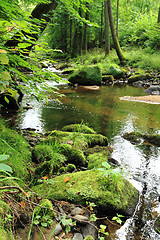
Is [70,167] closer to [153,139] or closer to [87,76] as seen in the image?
[153,139]

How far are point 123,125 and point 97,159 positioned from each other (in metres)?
2.72

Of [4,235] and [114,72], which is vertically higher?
[114,72]

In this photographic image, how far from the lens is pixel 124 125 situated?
6.03 m

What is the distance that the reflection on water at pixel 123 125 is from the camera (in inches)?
99.2

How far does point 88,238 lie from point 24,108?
19.6 feet

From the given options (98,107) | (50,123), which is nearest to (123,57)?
(98,107)

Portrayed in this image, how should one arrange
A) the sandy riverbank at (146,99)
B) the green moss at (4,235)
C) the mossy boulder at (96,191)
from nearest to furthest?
1. the green moss at (4,235)
2. the mossy boulder at (96,191)
3. the sandy riverbank at (146,99)

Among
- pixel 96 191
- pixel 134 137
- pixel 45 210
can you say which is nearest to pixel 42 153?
pixel 96 191

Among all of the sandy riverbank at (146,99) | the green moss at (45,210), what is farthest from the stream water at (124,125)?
the green moss at (45,210)

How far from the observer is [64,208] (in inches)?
91.4

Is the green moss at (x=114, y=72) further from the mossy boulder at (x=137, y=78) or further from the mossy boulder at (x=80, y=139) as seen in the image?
the mossy boulder at (x=80, y=139)

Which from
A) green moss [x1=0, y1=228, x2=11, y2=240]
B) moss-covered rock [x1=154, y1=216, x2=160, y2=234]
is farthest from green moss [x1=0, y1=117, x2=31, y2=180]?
moss-covered rock [x1=154, y1=216, x2=160, y2=234]

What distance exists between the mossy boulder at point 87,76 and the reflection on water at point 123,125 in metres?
2.35

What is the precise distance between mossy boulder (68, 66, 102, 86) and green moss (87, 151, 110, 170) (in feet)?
30.3
